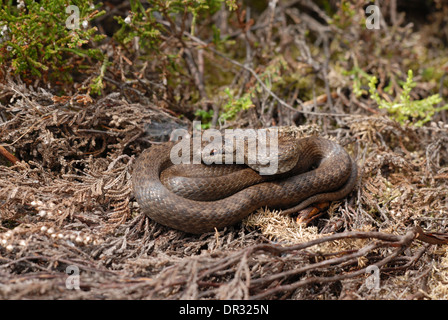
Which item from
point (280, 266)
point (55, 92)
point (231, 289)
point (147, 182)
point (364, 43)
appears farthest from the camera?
point (364, 43)

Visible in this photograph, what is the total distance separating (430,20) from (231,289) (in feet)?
28.0

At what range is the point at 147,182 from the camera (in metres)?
4.42

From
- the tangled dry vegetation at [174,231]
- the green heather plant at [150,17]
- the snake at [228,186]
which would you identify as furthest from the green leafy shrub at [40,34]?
the snake at [228,186]

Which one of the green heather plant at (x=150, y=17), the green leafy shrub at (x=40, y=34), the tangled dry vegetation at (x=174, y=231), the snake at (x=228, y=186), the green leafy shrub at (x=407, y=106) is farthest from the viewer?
the green leafy shrub at (x=407, y=106)

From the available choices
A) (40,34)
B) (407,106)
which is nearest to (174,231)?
(40,34)

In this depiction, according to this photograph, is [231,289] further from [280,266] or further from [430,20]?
[430,20]

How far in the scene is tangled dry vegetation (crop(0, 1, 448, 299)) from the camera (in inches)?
136

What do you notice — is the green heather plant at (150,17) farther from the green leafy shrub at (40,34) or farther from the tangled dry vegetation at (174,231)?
the tangled dry vegetation at (174,231)

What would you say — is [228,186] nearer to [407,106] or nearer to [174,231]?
[174,231]

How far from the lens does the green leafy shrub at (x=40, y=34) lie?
4660mm

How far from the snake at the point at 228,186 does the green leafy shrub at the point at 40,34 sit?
1.80m

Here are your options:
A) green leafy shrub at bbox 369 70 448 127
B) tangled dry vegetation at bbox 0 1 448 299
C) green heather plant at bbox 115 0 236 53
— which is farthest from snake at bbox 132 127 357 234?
green heather plant at bbox 115 0 236 53

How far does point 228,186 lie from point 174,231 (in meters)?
0.87

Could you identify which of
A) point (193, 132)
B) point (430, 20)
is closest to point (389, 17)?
point (430, 20)
